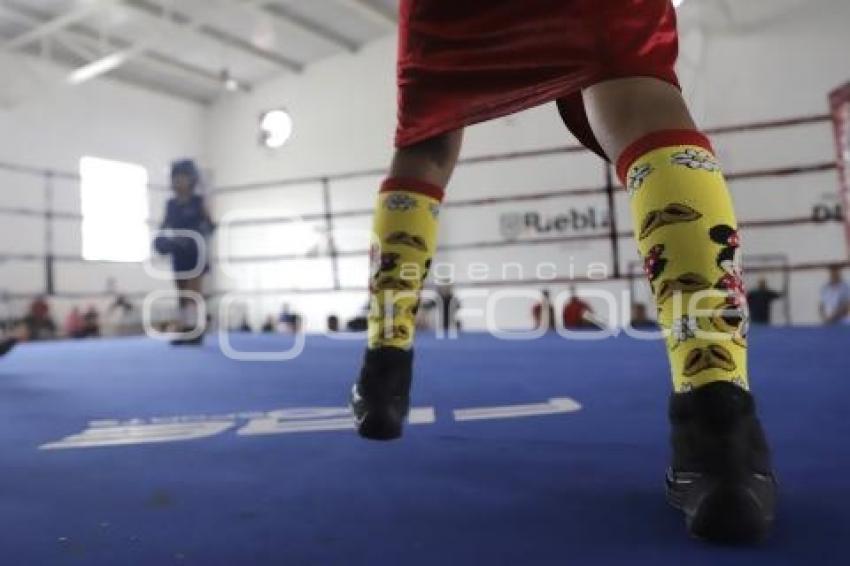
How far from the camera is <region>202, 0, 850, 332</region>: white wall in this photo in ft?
20.2

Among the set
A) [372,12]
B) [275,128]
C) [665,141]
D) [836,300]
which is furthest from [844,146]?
[275,128]

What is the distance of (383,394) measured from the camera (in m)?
0.77

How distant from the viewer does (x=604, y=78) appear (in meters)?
0.61

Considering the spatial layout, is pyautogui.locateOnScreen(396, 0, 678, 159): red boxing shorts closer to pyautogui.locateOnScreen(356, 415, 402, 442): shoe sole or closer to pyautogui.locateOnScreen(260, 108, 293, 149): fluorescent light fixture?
pyautogui.locateOnScreen(356, 415, 402, 442): shoe sole

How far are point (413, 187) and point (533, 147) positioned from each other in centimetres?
651

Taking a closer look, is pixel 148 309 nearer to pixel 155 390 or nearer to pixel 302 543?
pixel 155 390

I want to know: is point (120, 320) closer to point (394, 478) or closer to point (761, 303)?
point (761, 303)

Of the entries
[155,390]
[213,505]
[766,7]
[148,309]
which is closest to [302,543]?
[213,505]

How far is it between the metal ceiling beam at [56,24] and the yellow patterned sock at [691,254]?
6.88 metres

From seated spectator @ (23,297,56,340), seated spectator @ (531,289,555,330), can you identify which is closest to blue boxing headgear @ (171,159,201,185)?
seated spectator @ (531,289,555,330)

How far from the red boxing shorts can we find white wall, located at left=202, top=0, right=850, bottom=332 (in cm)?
597

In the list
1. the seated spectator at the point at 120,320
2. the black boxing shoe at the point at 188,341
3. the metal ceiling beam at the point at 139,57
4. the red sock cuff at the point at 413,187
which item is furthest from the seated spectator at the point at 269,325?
the red sock cuff at the point at 413,187

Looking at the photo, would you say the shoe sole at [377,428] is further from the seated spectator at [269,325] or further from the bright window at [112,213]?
the bright window at [112,213]

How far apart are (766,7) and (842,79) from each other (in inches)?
38.4
